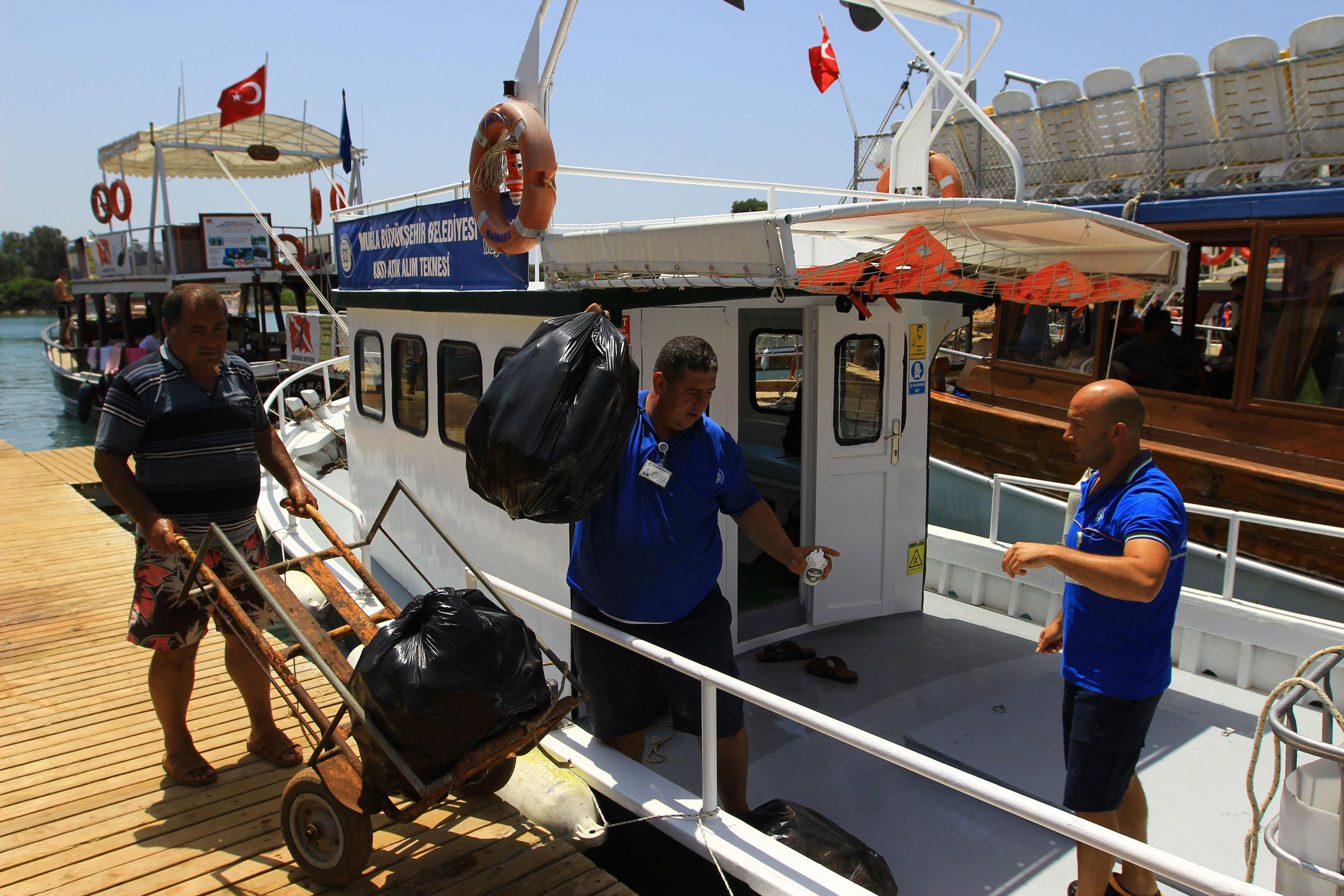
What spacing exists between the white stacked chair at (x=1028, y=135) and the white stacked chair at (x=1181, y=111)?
120 cm

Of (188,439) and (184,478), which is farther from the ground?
(188,439)

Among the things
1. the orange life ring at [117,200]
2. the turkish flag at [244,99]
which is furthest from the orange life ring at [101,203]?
the turkish flag at [244,99]

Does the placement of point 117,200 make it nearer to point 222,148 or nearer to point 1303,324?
point 222,148

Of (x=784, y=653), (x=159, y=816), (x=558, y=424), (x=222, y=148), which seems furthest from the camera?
(x=222, y=148)

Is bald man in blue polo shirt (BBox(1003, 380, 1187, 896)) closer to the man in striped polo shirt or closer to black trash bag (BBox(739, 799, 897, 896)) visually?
black trash bag (BBox(739, 799, 897, 896))

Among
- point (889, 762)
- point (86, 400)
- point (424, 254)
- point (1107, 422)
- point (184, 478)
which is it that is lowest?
point (86, 400)

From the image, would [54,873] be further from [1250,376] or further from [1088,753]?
[1250,376]

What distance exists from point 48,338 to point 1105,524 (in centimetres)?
4094

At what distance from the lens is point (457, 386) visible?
5219mm

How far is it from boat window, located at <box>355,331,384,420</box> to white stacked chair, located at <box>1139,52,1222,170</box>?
6.78m

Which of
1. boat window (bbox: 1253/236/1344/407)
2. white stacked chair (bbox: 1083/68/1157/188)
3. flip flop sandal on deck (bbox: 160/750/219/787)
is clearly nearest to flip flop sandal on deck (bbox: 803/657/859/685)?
flip flop sandal on deck (bbox: 160/750/219/787)

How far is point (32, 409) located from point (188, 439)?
35023mm

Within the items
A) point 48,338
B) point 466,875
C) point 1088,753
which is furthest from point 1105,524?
point 48,338

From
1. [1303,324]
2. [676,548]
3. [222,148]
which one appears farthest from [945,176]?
[222,148]
